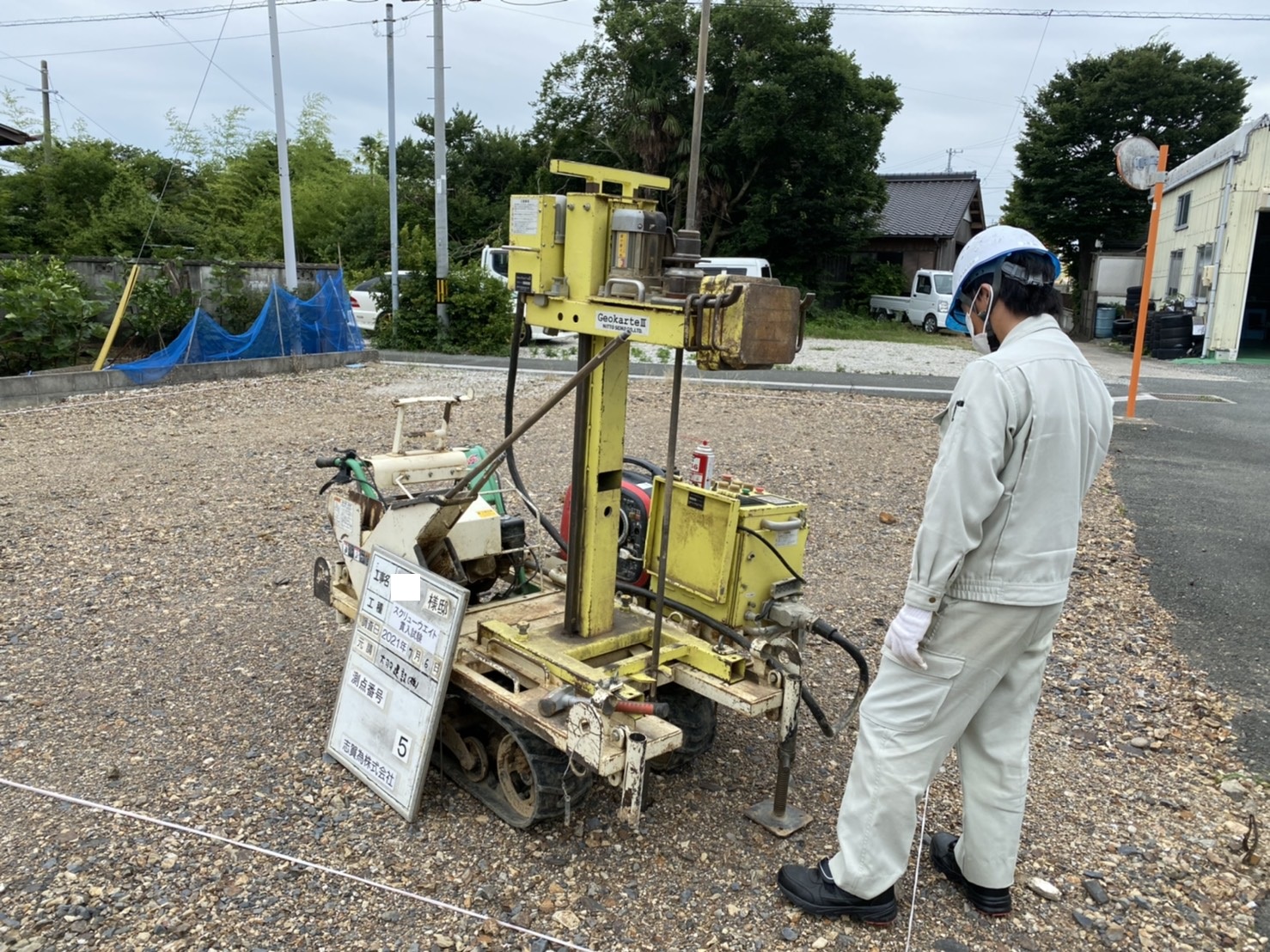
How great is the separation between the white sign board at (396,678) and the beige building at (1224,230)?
18.3 metres

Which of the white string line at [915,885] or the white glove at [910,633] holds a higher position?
the white glove at [910,633]

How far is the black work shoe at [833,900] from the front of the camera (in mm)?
2480

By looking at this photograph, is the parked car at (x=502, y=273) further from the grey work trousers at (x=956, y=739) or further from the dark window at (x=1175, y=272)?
the dark window at (x=1175, y=272)

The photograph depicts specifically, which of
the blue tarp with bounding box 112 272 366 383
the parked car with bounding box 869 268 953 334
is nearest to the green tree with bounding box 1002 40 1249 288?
the parked car with bounding box 869 268 953 334

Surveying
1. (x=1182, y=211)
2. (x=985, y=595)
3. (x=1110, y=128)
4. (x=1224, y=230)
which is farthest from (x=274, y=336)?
(x=1110, y=128)

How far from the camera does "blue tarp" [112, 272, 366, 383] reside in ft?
37.0

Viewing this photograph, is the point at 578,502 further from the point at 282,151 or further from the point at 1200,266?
the point at 1200,266

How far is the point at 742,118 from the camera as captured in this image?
982 inches

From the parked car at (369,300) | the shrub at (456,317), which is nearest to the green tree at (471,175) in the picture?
the parked car at (369,300)

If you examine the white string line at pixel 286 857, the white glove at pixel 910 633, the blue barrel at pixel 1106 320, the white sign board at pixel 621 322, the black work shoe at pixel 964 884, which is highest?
the blue barrel at pixel 1106 320

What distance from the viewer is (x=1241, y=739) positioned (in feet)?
11.8

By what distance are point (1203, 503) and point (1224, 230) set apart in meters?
14.3

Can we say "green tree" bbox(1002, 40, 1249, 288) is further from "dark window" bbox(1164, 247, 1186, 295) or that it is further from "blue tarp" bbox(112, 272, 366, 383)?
"blue tarp" bbox(112, 272, 366, 383)

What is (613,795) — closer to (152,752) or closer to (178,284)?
(152,752)
